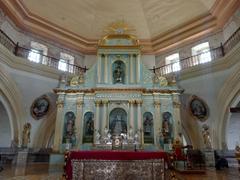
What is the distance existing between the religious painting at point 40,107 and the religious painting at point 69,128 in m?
1.61

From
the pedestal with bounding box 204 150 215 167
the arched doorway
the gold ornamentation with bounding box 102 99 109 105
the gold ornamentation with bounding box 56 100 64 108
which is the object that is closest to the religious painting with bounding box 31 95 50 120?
the gold ornamentation with bounding box 56 100 64 108

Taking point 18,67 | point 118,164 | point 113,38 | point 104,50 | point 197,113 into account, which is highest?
point 113,38

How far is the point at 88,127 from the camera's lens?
11.4 meters

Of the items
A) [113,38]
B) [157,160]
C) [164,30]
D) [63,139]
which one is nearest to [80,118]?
[63,139]

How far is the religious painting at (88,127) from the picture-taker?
1107 centimetres

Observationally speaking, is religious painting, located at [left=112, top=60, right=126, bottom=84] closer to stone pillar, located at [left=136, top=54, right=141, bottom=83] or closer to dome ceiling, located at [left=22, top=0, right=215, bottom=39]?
stone pillar, located at [left=136, top=54, right=141, bottom=83]

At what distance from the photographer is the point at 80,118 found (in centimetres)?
1148

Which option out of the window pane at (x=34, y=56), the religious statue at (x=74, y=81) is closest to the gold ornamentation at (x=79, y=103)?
the religious statue at (x=74, y=81)

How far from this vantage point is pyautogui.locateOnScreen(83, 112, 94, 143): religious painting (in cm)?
1107

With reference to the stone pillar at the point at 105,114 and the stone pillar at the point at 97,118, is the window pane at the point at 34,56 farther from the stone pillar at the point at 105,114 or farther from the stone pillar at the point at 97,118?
the stone pillar at the point at 105,114

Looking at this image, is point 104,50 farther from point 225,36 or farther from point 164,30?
point 225,36

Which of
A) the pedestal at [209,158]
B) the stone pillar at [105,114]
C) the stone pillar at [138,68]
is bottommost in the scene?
the pedestal at [209,158]

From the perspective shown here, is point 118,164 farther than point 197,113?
No

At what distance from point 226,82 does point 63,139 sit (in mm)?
Result: 8846
